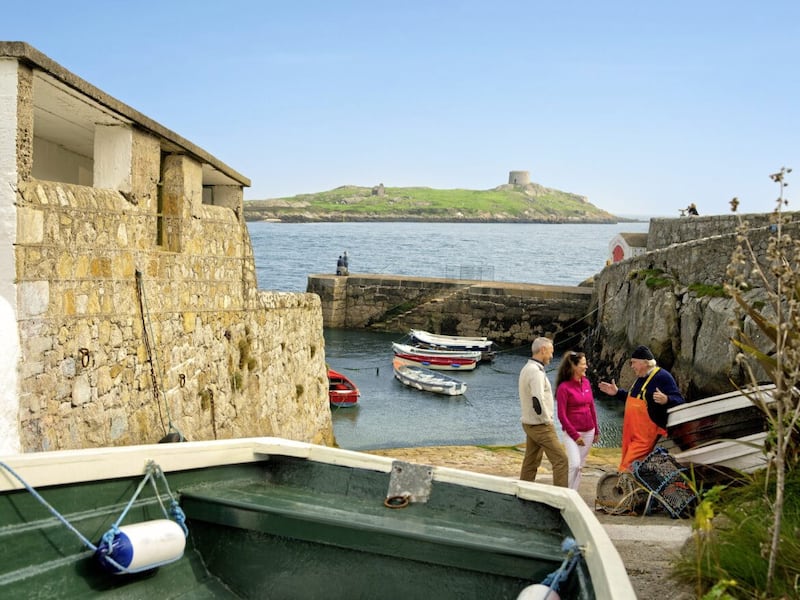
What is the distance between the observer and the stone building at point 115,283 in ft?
17.3

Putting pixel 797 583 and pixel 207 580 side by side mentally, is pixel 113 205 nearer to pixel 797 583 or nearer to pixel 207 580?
pixel 207 580

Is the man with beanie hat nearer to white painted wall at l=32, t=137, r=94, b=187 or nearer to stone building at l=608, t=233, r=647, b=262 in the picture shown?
white painted wall at l=32, t=137, r=94, b=187

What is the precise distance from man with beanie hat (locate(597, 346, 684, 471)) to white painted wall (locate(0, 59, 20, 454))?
179 inches

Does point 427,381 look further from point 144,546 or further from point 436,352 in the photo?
point 144,546

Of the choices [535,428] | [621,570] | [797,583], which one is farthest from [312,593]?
[535,428]

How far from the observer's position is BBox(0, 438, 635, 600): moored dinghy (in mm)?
3807

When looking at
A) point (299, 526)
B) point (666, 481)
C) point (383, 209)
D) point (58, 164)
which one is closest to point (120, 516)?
point (299, 526)

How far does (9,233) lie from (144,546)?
7.83 ft

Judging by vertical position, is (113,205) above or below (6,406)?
above

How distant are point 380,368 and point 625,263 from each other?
30.9 ft

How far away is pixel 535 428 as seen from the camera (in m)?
6.98

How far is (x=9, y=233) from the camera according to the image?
5211 mm

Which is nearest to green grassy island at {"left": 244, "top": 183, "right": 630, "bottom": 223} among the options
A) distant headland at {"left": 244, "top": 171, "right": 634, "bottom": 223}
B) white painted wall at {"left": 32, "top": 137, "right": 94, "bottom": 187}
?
distant headland at {"left": 244, "top": 171, "right": 634, "bottom": 223}

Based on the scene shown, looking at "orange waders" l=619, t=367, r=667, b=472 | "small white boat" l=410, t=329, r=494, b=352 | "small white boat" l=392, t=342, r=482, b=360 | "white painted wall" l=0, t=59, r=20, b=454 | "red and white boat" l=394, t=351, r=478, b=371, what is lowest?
"red and white boat" l=394, t=351, r=478, b=371
